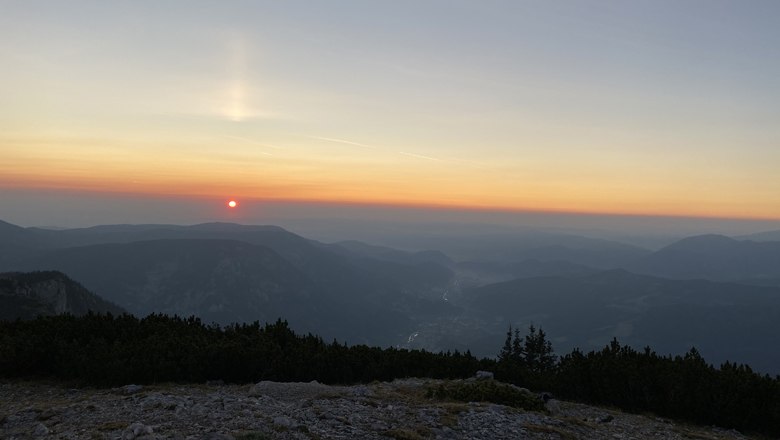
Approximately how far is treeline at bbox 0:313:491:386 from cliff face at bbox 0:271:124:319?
121999mm

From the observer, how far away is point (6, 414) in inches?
532

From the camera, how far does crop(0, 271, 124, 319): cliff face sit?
132m

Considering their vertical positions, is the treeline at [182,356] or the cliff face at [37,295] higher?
the treeline at [182,356]

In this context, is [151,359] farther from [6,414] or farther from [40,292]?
[40,292]

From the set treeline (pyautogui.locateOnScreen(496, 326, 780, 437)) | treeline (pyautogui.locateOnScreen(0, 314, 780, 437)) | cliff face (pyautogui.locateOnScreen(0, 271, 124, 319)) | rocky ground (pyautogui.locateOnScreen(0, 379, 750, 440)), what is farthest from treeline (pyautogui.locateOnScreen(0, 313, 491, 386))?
cliff face (pyautogui.locateOnScreen(0, 271, 124, 319))

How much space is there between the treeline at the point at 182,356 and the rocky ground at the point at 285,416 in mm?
1153

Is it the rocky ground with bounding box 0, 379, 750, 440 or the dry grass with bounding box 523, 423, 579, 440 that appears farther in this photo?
the dry grass with bounding box 523, 423, 579, 440

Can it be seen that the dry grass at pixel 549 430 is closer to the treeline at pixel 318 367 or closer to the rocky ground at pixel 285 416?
the rocky ground at pixel 285 416

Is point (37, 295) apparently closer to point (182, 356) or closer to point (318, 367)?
point (182, 356)

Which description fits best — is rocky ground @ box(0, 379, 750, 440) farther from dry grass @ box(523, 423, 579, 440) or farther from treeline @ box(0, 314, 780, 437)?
treeline @ box(0, 314, 780, 437)

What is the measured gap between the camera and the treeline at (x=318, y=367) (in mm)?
18531

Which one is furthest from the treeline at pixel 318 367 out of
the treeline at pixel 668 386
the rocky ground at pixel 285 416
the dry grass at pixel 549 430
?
the dry grass at pixel 549 430

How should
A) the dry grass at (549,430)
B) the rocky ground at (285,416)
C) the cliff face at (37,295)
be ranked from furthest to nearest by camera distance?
the cliff face at (37,295) < the dry grass at (549,430) < the rocky ground at (285,416)

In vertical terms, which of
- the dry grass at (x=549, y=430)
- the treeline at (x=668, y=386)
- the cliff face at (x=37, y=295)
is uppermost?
the dry grass at (x=549, y=430)
